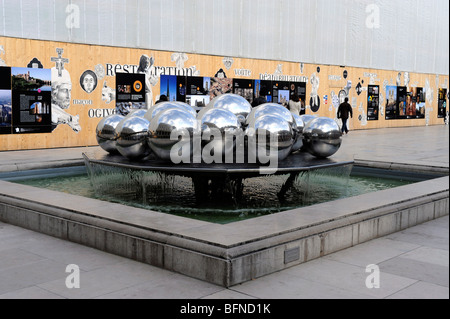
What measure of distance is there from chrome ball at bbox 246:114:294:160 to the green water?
0.87 m

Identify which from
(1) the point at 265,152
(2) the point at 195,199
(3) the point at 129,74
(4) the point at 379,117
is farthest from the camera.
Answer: (4) the point at 379,117

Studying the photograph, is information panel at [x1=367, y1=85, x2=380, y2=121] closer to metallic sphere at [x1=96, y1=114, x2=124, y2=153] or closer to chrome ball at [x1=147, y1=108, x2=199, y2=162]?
metallic sphere at [x1=96, y1=114, x2=124, y2=153]

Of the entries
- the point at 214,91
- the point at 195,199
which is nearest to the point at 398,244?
the point at 195,199

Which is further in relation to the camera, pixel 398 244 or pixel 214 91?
pixel 214 91

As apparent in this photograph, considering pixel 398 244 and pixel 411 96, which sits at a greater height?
pixel 411 96

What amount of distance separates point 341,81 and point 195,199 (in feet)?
63.5

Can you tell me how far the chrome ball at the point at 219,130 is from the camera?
7.57 m

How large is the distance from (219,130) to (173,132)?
65cm

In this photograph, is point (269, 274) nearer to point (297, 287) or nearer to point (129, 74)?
point (297, 287)
